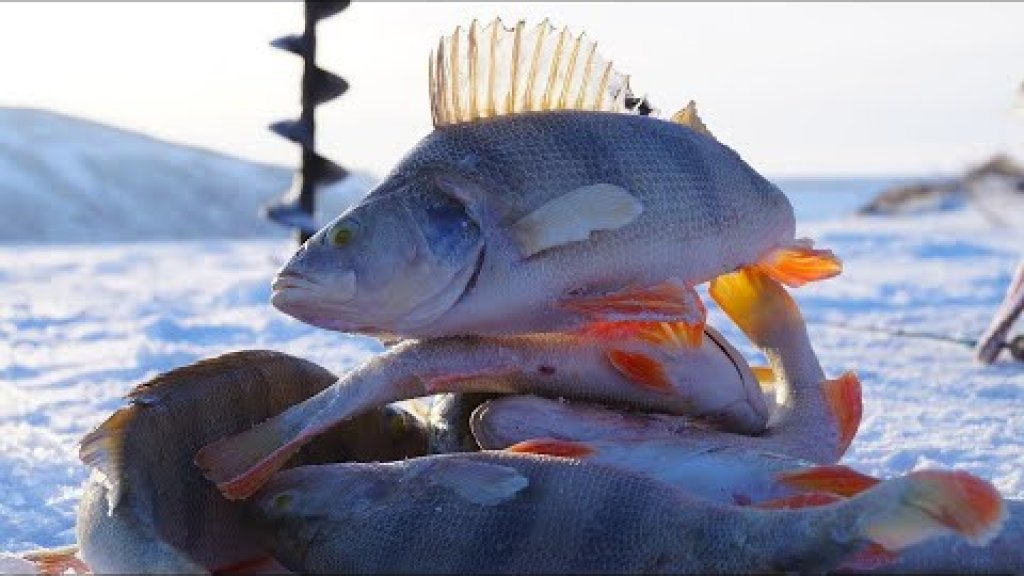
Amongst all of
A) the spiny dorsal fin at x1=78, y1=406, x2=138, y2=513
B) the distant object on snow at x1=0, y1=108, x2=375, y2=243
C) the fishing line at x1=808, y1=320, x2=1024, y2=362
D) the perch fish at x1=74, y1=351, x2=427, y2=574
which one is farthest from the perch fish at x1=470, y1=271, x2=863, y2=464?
the distant object on snow at x1=0, y1=108, x2=375, y2=243

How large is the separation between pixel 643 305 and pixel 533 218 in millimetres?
212

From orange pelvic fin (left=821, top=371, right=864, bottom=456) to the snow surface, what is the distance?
58 cm

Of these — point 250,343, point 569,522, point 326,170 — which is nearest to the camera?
point 569,522

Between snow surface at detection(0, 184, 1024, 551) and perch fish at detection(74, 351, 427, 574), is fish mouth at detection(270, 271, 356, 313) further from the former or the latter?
snow surface at detection(0, 184, 1024, 551)

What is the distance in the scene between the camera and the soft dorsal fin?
6.50 ft

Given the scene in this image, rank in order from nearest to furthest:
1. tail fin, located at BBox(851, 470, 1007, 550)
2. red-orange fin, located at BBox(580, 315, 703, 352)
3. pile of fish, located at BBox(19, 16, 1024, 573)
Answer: tail fin, located at BBox(851, 470, 1007, 550), pile of fish, located at BBox(19, 16, 1024, 573), red-orange fin, located at BBox(580, 315, 703, 352)

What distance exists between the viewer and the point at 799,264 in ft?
7.47

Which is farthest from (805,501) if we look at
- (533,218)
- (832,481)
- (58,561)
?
(58,561)

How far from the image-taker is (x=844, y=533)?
4.78 ft

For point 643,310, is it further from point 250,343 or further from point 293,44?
point 293,44

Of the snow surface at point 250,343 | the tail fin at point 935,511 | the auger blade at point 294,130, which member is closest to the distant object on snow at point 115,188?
the snow surface at point 250,343

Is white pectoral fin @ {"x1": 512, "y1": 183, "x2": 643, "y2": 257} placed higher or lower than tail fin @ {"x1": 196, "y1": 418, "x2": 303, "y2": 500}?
higher

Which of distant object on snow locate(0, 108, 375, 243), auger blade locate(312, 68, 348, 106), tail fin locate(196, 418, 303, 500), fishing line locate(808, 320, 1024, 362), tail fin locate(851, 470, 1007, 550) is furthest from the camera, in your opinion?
distant object on snow locate(0, 108, 375, 243)

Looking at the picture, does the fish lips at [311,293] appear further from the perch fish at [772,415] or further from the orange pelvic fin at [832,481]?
the orange pelvic fin at [832,481]
